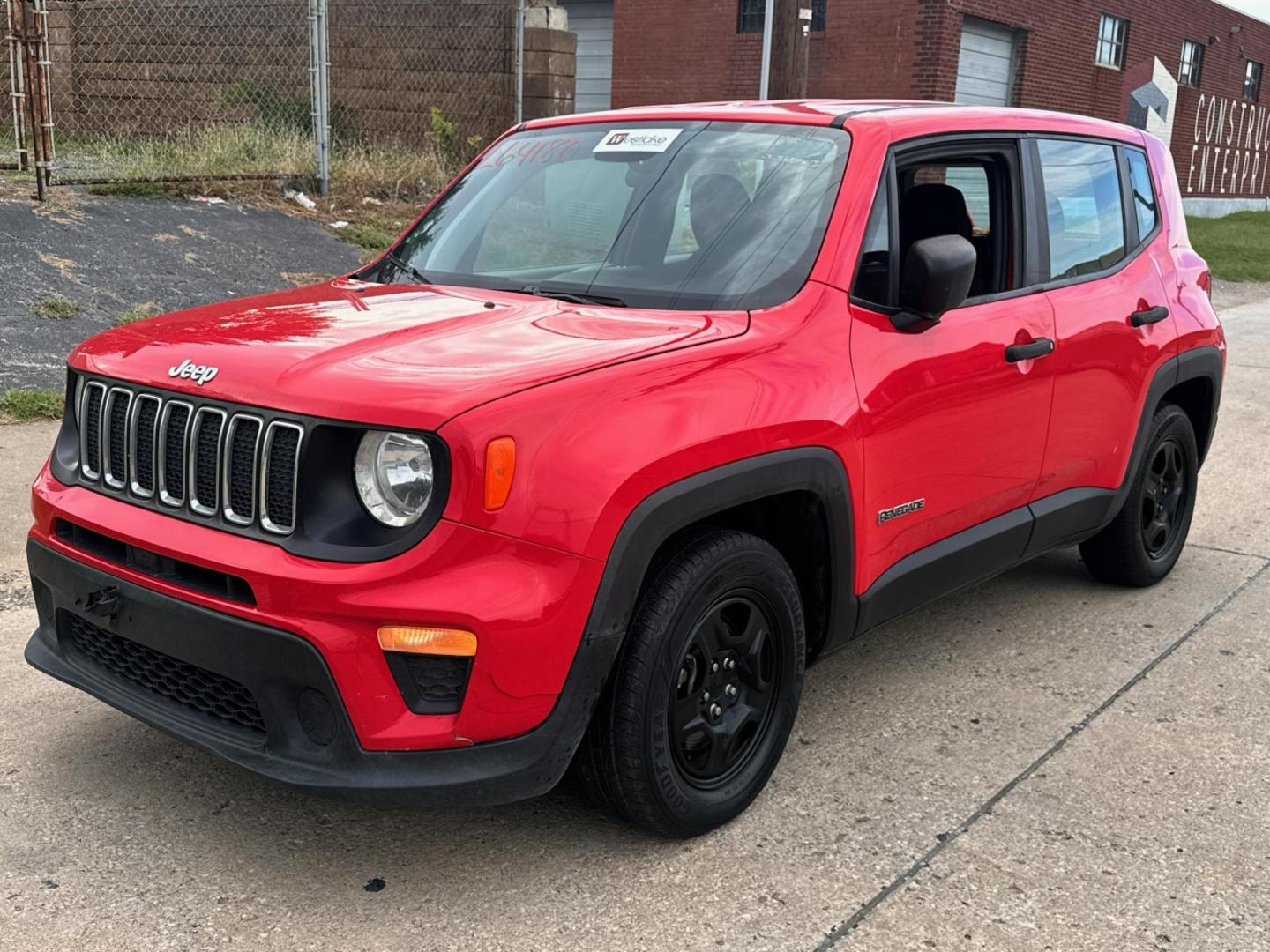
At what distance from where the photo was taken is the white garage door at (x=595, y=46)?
2472 centimetres

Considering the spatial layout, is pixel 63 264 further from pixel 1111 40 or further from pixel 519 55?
pixel 1111 40

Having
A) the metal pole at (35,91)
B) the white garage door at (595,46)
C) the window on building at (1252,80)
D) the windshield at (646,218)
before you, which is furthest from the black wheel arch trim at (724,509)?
the window on building at (1252,80)

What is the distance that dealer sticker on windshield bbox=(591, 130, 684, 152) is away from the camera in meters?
3.96

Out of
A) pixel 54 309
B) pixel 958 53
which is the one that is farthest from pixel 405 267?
pixel 958 53

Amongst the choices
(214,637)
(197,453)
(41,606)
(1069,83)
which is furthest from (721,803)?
(1069,83)

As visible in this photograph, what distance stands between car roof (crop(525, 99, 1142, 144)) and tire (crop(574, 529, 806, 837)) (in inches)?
56.0

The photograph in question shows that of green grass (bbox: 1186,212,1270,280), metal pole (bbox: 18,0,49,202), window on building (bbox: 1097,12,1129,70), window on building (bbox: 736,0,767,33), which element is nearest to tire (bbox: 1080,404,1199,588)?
metal pole (bbox: 18,0,49,202)

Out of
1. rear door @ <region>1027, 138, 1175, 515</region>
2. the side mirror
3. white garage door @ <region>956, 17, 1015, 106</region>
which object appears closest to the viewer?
the side mirror

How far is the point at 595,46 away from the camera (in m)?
24.9

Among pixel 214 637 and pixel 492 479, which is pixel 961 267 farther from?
pixel 214 637

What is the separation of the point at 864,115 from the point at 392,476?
197 centimetres

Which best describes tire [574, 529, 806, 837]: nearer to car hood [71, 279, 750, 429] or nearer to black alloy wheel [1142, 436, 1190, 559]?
car hood [71, 279, 750, 429]

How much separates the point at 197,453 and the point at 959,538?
2252mm

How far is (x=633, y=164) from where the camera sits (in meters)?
3.93
